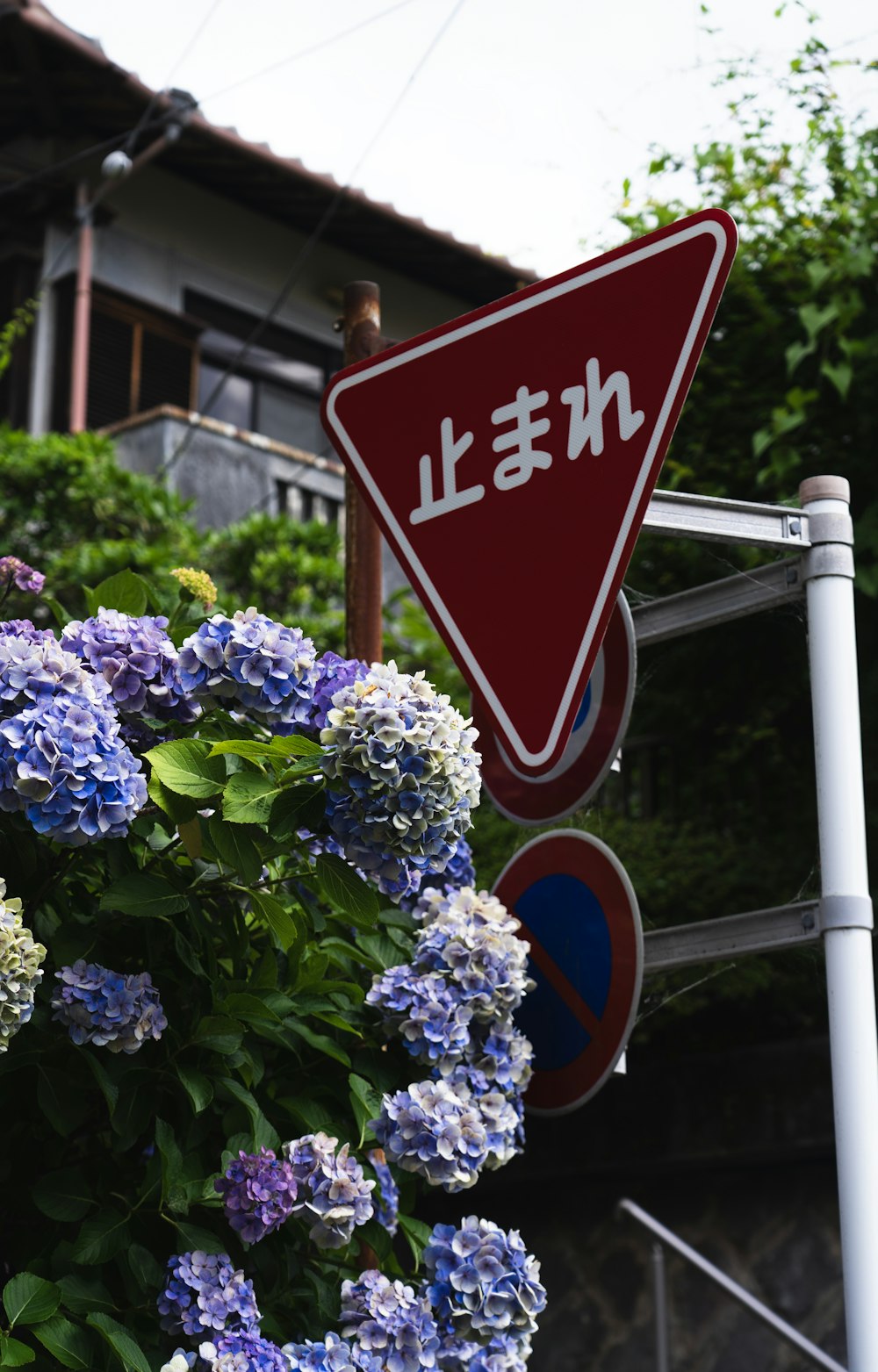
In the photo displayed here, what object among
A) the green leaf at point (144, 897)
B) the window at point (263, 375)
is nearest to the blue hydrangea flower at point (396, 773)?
the green leaf at point (144, 897)

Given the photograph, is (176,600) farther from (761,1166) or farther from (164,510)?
(164,510)

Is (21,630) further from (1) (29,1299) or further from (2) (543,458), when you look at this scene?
(1) (29,1299)

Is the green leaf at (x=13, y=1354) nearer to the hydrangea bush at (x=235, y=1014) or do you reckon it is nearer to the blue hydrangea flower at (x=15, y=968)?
the hydrangea bush at (x=235, y=1014)

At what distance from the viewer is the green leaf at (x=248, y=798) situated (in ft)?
6.88

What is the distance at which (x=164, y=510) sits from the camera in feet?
A: 26.6

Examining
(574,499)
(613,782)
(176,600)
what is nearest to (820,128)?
(613,782)

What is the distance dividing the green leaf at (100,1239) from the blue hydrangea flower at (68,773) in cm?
60

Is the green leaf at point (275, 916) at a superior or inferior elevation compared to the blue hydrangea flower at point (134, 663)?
inferior

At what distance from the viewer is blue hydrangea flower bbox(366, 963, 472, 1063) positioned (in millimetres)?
2684

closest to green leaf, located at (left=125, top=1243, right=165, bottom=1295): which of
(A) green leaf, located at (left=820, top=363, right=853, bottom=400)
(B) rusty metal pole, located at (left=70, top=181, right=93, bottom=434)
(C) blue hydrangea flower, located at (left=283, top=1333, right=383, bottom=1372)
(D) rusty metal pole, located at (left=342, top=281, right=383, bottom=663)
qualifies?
(C) blue hydrangea flower, located at (left=283, top=1333, right=383, bottom=1372)

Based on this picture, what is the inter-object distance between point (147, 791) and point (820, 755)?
3.34 ft

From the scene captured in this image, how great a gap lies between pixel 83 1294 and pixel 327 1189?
384mm

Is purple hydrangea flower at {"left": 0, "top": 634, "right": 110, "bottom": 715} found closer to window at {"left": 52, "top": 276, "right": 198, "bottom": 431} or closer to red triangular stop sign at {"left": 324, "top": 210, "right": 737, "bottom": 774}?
red triangular stop sign at {"left": 324, "top": 210, "right": 737, "bottom": 774}

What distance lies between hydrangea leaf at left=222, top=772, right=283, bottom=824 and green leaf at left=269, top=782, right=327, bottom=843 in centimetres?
1
